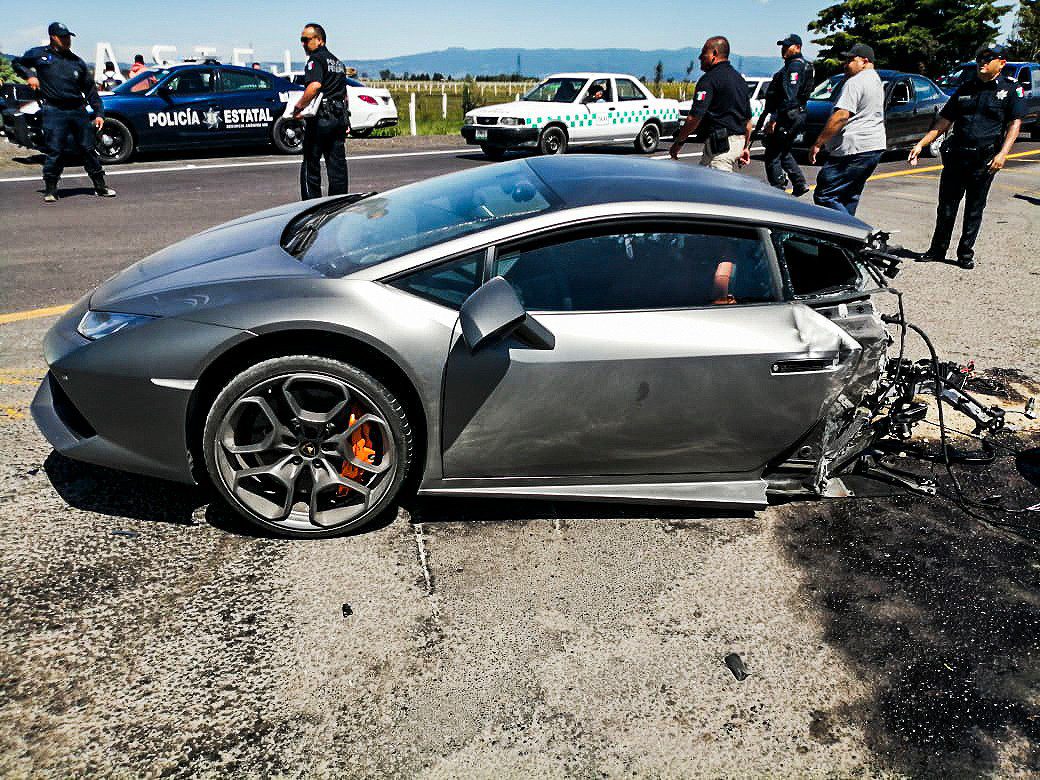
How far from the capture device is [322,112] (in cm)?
843

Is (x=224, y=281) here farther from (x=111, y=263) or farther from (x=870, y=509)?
(x=111, y=263)

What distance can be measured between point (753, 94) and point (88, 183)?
15.5 m

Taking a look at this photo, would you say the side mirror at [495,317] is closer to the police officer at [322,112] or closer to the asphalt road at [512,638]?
the asphalt road at [512,638]

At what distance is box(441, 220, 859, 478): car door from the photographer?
116 inches

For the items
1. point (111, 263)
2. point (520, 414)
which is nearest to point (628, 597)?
point (520, 414)

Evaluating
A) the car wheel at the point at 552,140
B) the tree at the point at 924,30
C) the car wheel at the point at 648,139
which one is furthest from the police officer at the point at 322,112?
the tree at the point at 924,30

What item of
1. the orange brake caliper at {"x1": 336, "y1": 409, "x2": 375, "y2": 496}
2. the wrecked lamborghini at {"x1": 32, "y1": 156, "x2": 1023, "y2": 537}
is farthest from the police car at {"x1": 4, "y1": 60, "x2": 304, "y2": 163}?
the orange brake caliper at {"x1": 336, "y1": 409, "x2": 375, "y2": 496}

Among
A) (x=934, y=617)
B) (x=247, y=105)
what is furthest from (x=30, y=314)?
(x=247, y=105)

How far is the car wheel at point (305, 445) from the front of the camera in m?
2.90

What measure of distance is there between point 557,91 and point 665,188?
45.0 feet

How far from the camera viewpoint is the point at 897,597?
2949 millimetres

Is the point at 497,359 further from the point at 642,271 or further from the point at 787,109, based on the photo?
the point at 787,109

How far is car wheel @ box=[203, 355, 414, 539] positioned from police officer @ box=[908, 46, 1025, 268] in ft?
18.6

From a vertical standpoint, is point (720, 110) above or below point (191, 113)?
above
